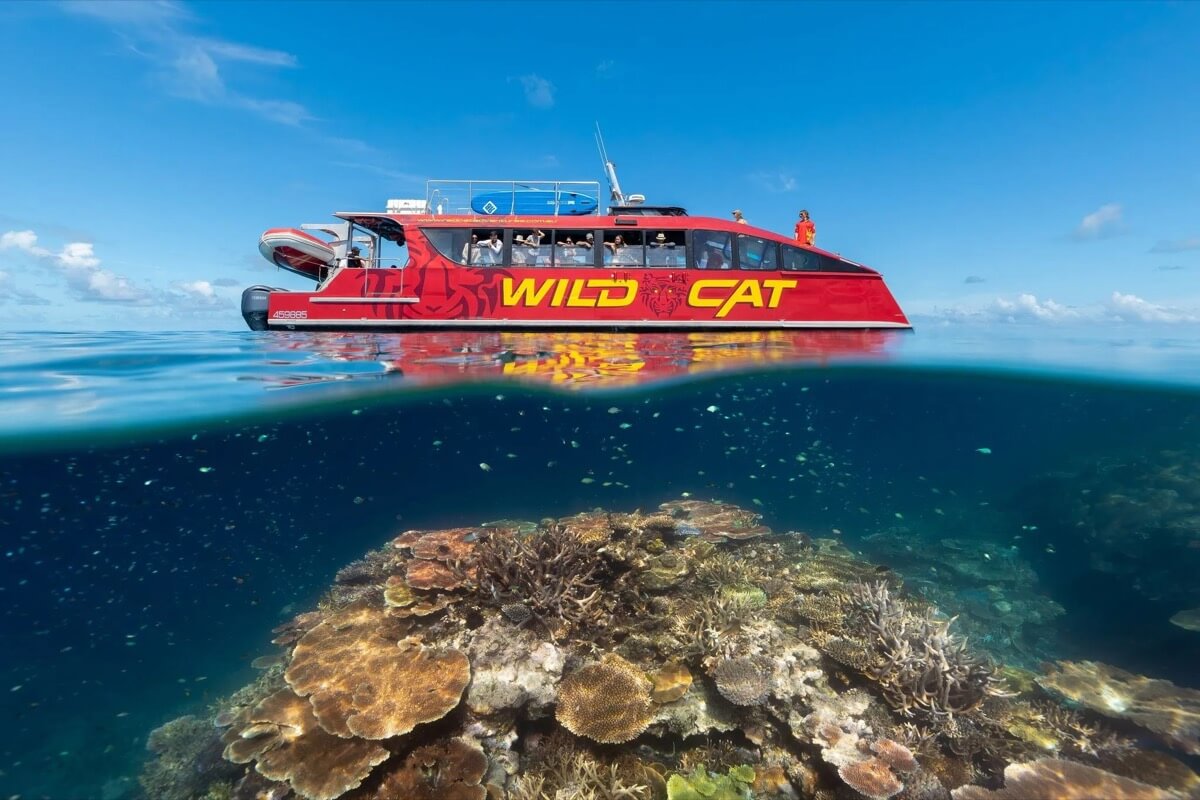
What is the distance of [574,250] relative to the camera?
11.9 metres

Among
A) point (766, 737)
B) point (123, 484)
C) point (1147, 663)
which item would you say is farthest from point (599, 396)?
point (123, 484)

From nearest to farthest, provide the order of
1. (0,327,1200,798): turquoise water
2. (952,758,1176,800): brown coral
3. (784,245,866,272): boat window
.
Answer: (952,758,1176,800): brown coral, (0,327,1200,798): turquoise water, (784,245,866,272): boat window

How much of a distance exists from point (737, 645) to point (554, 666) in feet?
7.48

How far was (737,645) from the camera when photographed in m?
6.23

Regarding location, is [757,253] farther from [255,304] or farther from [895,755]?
[255,304]

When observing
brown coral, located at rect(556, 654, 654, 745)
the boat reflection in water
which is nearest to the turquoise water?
the boat reflection in water

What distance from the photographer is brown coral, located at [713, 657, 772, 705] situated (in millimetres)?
5387

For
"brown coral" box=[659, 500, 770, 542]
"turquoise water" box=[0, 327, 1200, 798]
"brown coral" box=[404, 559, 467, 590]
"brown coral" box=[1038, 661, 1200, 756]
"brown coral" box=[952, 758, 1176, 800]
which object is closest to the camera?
"brown coral" box=[952, 758, 1176, 800]

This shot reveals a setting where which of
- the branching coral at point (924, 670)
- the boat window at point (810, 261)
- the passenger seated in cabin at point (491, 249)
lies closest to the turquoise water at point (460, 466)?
the boat window at point (810, 261)

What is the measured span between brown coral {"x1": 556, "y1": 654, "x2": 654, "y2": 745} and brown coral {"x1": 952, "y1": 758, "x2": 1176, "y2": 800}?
9.83ft

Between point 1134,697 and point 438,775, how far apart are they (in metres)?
8.95

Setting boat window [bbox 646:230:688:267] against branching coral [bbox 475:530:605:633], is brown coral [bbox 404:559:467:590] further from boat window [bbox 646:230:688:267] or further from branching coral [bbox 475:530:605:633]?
boat window [bbox 646:230:688:267]

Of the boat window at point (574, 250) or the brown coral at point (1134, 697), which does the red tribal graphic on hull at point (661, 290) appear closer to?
the boat window at point (574, 250)

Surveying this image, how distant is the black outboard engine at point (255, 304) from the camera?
39.0ft
